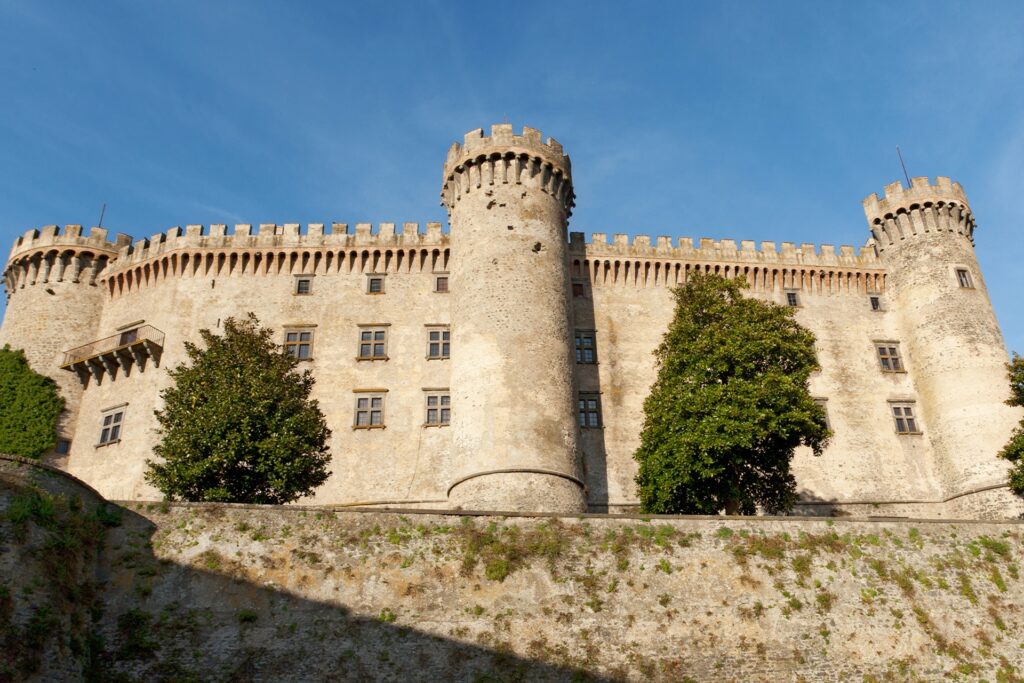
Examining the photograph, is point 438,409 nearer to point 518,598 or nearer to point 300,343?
point 300,343

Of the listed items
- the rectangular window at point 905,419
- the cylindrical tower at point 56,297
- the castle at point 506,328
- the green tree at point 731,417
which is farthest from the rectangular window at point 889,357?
the cylindrical tower at point 56,297

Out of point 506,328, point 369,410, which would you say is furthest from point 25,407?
point 506,328

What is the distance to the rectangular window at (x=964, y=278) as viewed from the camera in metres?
39.4

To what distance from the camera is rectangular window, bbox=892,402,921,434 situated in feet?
124

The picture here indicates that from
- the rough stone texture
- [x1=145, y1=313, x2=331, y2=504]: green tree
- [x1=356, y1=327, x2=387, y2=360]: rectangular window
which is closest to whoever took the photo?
the rough stone texture

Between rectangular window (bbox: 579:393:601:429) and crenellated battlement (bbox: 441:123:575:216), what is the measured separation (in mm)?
8583

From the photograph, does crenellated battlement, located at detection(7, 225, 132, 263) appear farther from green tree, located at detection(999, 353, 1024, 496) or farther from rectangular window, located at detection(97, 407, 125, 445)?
green tree, located at detection(999, 353, 1024, 496)

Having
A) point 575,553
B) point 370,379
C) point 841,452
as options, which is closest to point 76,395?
point 370,379

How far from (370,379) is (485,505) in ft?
33.2

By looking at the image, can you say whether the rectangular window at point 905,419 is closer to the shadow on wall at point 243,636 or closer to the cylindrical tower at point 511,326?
the cylindrical tower at point 511,326

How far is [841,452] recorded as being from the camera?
36781mm

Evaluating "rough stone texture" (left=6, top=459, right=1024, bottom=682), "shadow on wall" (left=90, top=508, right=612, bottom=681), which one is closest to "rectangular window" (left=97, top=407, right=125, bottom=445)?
"rough stone texture" (left=6, top=459, right=1024, bottom=682)

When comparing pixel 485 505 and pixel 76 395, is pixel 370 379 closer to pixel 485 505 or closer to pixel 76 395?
pixel 485 505

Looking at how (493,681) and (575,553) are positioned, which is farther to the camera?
(575,553)
